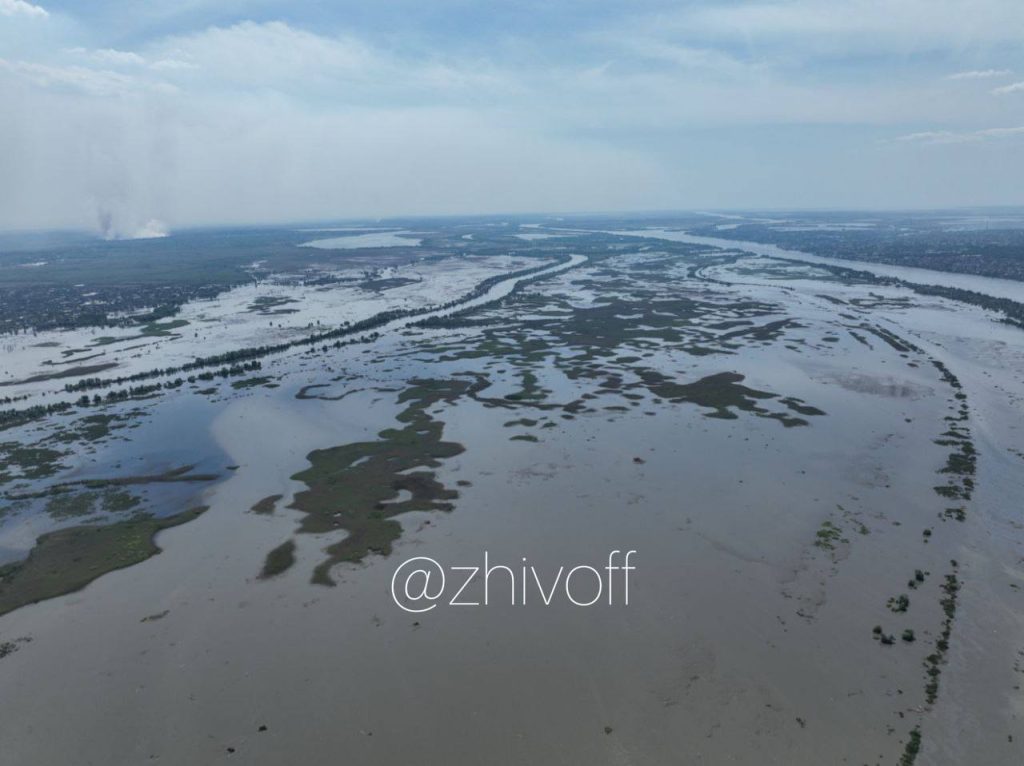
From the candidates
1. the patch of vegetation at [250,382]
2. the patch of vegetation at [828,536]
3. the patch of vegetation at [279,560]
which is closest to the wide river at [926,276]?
the patch of vegetation at [828,536]

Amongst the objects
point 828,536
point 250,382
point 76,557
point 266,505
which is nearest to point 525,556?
point 828,536

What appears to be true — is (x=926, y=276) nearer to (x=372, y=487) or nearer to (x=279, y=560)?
(x=372, y=487)

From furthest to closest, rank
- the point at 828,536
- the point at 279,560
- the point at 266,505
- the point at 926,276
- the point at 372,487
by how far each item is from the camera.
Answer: the point at 926,276 → the point at 372,487 → the point at 266,505 → the point at 828,536 → the point at 279,560

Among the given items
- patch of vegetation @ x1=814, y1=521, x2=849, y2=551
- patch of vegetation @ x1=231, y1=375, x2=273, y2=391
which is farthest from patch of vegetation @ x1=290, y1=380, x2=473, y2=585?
patch of vegetation @ x1=814, y1=521, x2=849, y2=551

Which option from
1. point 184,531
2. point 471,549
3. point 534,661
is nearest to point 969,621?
point 534,661

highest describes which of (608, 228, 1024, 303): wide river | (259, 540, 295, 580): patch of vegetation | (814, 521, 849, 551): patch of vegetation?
(608, 228, 1024, 303): wide river

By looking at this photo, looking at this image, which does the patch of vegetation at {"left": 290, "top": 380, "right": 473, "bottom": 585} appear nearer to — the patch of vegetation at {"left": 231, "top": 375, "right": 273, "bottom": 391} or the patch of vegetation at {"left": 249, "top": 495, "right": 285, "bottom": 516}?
the patch of vegetation at {"left": 249, "top": 495, "right": 285, "bottom": 516}

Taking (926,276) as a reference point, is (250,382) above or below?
below

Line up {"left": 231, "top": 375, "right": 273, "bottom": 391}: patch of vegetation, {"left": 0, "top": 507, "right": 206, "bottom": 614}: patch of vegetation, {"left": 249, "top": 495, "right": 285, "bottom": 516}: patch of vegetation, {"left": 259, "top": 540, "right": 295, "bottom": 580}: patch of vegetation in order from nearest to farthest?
1. {"left": 0, "top": 507, "right": 206, "bottom": 614}: patch of vegetation
2. {"left": 259, "top": 540, "right": 295, "bottom": 580}: patch of vegetation
3. {"left": 249, "top": 495, "right": 285, "bottom": 516}: patch of vegetation
4. {"left": 231, "top": 375, "right": 273, "bottom": 391}: patch of vegetation
